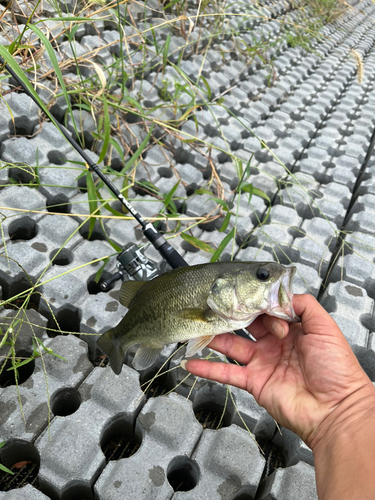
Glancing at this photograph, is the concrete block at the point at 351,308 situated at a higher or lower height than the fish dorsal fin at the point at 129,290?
lower

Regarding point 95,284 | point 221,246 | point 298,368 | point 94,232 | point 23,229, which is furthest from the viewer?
point 94,232

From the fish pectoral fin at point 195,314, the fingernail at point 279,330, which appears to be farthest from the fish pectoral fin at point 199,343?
the fingernail at point 279,330

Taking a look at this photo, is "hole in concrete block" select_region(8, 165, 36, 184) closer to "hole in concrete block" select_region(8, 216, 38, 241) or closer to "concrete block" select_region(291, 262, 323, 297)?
"hole in concrete block" select_region(8, 216, 38, 241)

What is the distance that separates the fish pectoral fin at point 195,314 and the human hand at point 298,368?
26 cm

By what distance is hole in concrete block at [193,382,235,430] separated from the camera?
71.1 inches

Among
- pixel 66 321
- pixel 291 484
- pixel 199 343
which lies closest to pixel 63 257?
pixel 66 321

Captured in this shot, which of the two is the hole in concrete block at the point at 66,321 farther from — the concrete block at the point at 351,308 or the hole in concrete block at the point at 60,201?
the concrete block at the point at 351,308

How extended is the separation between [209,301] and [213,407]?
0.88 meters

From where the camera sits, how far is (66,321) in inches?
80.0

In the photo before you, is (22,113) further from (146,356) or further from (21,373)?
(146,356)

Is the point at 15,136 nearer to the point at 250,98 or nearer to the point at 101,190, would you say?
the point at 101,190

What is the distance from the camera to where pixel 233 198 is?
2809 mm

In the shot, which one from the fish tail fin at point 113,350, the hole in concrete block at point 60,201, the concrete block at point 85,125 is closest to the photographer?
the fish tail fin at point 113,350

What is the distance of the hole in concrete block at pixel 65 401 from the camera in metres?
1.70
